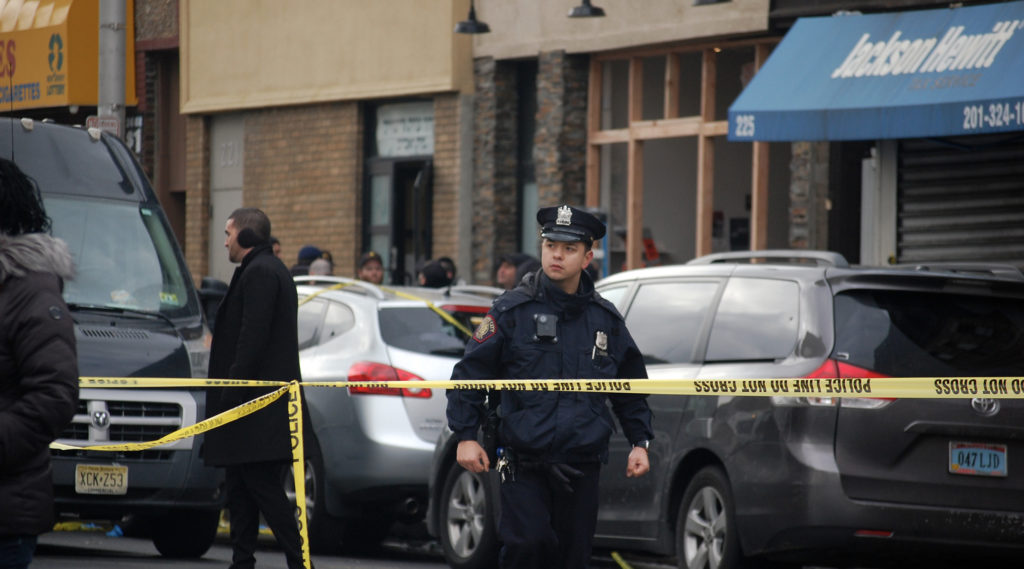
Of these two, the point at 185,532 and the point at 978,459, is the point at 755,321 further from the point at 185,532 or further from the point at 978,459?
the point at 185,532

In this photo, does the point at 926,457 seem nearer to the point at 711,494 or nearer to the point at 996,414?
the point at 996,414

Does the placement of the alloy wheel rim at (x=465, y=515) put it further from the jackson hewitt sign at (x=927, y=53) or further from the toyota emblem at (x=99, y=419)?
the jackson hewitt sign at (x=927, y=53)

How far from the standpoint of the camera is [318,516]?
1150cm

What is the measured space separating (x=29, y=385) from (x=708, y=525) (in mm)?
4922

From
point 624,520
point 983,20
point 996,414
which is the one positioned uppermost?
point 983,20

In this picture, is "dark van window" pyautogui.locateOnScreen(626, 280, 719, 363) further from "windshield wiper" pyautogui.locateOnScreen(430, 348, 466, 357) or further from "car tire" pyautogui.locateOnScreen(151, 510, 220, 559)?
"car tire" pyautogui.locateOnScreen(151, 510, 220, 559)

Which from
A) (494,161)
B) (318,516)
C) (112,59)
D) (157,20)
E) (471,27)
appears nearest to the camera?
(318,516)

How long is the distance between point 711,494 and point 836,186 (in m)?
9.31

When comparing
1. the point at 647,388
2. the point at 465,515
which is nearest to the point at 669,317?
the point at 465,515

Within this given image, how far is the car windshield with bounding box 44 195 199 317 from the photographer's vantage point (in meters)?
10.6

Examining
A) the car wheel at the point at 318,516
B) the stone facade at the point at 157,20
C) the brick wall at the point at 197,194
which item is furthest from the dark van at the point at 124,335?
the stone facade at the point at 157,20

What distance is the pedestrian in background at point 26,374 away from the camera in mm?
4629

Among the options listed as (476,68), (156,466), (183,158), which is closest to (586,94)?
(476,68)

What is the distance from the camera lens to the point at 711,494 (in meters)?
8.96
